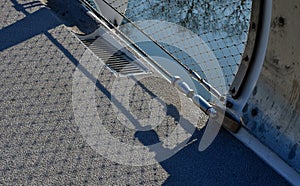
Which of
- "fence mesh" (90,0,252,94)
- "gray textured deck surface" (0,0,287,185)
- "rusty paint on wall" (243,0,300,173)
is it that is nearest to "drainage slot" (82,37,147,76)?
"gray textured deck surface" (0,0,287,185)

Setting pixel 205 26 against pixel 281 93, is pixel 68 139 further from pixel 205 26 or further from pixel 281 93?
pixel 205 26

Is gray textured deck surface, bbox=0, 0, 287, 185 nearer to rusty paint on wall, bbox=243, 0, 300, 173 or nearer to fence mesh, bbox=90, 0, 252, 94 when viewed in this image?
rusty paint on wall, bbox=243, 0, 300, 173

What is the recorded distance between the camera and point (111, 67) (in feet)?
7.02

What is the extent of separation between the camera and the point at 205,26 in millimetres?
2631

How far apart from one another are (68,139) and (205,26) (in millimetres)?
1330

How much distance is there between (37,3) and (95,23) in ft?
1.33

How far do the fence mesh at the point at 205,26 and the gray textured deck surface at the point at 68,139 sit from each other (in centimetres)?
42

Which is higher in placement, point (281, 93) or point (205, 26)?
point (281, 93)

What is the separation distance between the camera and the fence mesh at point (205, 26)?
2262mm

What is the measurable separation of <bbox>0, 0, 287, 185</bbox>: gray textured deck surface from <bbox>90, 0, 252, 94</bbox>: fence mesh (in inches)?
16.6

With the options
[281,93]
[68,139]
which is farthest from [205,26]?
[68,139]

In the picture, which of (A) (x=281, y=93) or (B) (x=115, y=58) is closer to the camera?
(A) (x=281, y=93)

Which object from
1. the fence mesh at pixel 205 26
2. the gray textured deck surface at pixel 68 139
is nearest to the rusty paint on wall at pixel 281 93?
the gray textured deck surface at pixel 68 139

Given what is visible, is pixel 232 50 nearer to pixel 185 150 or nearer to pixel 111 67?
pixel 111 67
